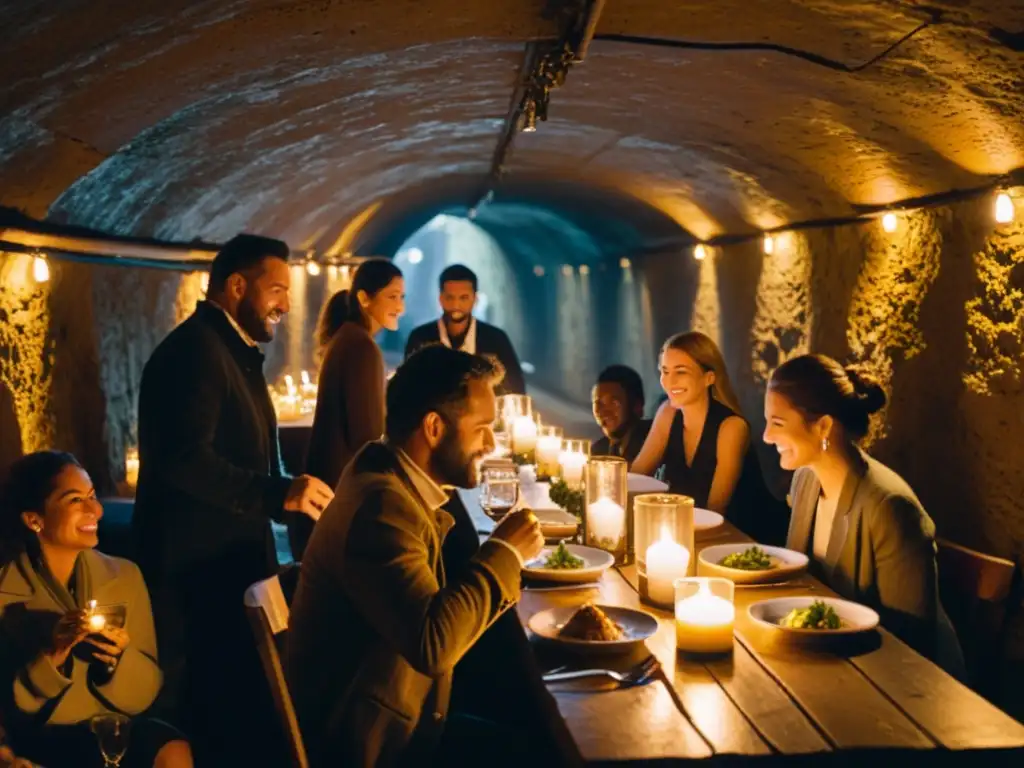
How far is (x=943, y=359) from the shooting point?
556 cm

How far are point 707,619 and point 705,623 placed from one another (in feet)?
0.04

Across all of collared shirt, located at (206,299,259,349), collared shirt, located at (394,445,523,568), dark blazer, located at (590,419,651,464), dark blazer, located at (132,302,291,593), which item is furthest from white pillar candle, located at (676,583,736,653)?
dark blazer, located at (590,419,651,464)

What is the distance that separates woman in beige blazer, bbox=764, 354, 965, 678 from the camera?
3.18 m

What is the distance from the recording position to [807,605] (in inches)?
114

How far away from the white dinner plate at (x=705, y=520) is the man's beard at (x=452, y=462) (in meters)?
1.33

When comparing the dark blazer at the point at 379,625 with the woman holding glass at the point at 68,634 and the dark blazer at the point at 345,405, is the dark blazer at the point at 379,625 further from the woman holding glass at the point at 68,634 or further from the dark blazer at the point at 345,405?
the dark blazer at the point at 345,405

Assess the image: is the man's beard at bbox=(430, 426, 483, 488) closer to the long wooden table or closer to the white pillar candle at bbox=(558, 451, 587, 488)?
the long wooden table

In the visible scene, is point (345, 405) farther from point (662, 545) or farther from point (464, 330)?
point (662, 545)

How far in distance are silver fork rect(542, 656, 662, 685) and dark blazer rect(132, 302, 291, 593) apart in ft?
4.80

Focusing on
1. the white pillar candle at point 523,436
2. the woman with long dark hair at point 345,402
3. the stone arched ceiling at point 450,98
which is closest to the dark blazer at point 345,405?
the woman with long dark hair at point 345,402

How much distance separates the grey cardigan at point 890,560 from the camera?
3148mm

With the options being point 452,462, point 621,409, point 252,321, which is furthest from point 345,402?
point 452,462

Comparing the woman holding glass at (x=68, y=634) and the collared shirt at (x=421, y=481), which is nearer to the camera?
the collared shirt at (x=421, y=481)

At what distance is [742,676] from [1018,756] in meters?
0.60
